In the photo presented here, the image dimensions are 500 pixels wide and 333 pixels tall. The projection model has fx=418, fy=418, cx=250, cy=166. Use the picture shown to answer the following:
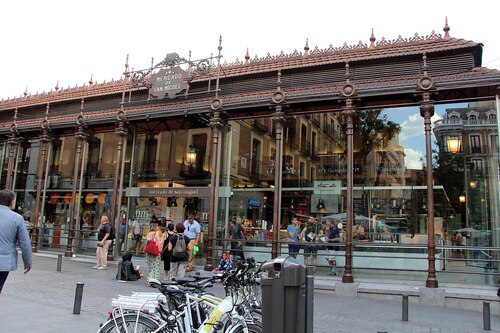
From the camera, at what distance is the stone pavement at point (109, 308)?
23.5ft

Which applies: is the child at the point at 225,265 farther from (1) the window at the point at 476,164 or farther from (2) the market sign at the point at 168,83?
(1) the window at the point at 476,164

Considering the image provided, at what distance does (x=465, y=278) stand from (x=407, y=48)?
735cm

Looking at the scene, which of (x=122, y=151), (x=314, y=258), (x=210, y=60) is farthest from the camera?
(x=122, y=151)

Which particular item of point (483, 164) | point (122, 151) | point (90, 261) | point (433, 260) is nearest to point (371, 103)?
point (483, 164)

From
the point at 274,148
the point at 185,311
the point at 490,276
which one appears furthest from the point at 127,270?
the point at 490,276

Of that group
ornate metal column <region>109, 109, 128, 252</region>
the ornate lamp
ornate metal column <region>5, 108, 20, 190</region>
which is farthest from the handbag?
ornate metal column <region>5, 108, 20, 190</region>

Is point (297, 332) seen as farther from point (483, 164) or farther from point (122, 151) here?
point (122, 151)

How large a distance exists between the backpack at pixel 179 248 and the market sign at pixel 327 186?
6363 mm

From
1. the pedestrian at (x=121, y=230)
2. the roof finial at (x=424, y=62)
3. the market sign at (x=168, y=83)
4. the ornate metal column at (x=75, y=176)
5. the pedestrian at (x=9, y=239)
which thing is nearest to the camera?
the pedestrian at (x=9, y=239)

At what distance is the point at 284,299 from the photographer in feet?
→ 11.5

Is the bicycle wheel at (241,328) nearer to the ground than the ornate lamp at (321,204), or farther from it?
nearer to the ground

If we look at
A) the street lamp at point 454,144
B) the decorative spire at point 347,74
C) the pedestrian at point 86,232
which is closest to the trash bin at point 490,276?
the street lamp at point 454,144

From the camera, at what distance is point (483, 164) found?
13.1 metres

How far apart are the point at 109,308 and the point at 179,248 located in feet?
10.5
